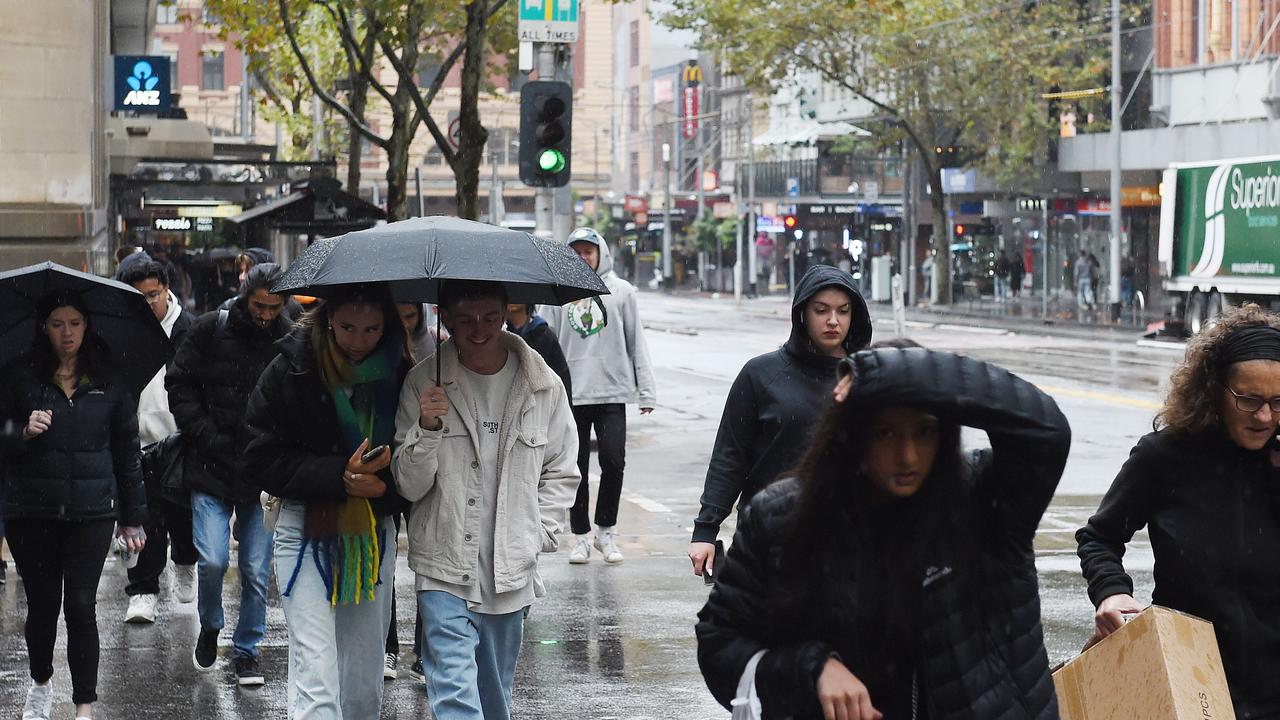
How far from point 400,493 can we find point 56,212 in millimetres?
9135

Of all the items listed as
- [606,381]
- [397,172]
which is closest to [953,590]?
[606,381]

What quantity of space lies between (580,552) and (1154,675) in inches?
280

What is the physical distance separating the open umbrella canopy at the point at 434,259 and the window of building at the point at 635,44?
96.2 metres

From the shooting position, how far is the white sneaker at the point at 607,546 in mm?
10656

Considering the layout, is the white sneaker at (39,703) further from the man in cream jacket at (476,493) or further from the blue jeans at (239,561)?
the man in cream jacket at (476,493)

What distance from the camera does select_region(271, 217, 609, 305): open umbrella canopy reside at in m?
5.23

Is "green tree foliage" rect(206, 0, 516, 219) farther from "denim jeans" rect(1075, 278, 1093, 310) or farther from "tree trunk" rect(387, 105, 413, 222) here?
"denim jeans" rect(1075, 278, 1093, 310)

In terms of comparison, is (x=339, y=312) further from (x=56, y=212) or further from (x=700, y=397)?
(x=700, y=397)

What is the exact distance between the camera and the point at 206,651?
7.87 metres

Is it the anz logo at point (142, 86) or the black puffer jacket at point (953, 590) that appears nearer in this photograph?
the black puffer jacket at point (953, 590)

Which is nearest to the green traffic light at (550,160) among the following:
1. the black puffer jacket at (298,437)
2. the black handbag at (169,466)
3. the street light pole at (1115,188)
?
the black handbag at (169,466)

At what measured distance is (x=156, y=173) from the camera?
124ft

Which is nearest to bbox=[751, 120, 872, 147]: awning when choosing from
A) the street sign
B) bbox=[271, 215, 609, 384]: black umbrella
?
the street sign

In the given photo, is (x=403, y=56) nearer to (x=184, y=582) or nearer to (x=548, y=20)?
(x=548, y=20)
